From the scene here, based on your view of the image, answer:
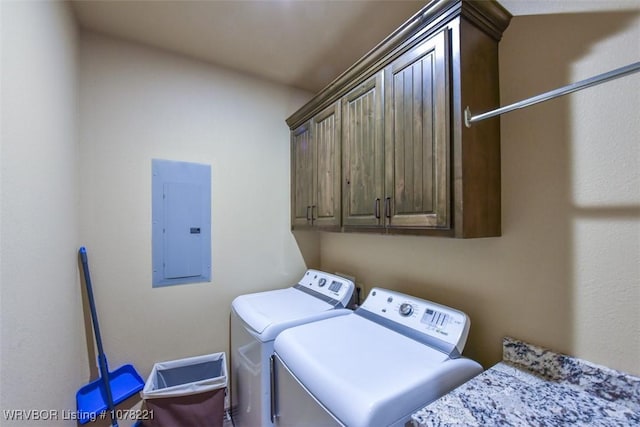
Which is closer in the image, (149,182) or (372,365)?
(372,365)

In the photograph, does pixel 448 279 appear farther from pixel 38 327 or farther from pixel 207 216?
pixel 38 327

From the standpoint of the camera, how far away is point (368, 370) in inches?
37.5

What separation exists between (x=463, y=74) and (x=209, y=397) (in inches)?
81.9

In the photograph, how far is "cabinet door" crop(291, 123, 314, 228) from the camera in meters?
2.01

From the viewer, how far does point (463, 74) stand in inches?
41.0

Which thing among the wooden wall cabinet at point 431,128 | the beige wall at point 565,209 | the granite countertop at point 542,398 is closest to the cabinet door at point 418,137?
the wooden wall cabinet at point 431,128

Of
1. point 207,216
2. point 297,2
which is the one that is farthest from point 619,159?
→ point 207,216

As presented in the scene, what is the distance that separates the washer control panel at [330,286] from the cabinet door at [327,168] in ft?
1.31

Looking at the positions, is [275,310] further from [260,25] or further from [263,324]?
[260,25]

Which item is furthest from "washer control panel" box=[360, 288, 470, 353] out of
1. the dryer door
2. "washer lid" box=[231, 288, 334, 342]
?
the dryer door

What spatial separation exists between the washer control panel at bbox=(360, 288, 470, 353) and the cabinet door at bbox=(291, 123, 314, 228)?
0.79 meters

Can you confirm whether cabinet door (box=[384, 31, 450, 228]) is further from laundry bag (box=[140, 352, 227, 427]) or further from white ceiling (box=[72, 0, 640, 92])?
laundry bag (box=[140, 352, 227, 427])

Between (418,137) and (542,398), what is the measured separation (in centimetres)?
103

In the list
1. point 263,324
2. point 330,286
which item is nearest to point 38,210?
point 263,324
